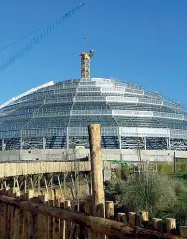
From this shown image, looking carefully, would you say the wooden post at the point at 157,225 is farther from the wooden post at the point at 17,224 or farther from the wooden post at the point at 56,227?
the wooden post at the point at 17,224

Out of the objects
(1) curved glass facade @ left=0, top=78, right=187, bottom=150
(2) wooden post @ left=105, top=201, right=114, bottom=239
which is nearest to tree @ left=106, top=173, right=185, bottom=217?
(2) wooden post @ left=105, top=201, right=114, bottom=239

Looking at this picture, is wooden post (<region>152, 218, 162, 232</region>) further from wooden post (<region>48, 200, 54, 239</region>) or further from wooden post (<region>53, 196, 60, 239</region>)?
wooden post (<region>48, 200, 54, 239</region>)

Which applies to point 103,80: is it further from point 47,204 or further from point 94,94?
point 47,204

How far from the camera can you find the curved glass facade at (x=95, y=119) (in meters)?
71.8

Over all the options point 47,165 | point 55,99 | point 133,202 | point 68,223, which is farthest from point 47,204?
point 55,99

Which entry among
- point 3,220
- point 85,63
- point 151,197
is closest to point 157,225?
point 3,220

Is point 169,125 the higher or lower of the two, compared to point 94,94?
lower

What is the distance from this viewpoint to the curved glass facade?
7178 cm

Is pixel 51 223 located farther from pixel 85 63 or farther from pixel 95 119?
pixel 85 63

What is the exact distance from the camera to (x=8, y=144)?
79625 mm

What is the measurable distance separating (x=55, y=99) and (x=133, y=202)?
60.5 meters

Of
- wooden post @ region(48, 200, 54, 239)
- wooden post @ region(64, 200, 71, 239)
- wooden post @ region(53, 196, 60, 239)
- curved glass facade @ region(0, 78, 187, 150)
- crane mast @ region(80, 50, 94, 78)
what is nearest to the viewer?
wooden post @ region(64, 200, 71, 239)

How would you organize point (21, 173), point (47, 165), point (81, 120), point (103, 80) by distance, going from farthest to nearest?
point (103, 80) < point (81, 120) < point (47, 165) < point (21, 173)

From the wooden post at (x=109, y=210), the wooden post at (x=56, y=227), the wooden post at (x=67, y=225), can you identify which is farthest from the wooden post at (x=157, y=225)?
the wooden post at (x=56, y=227)
